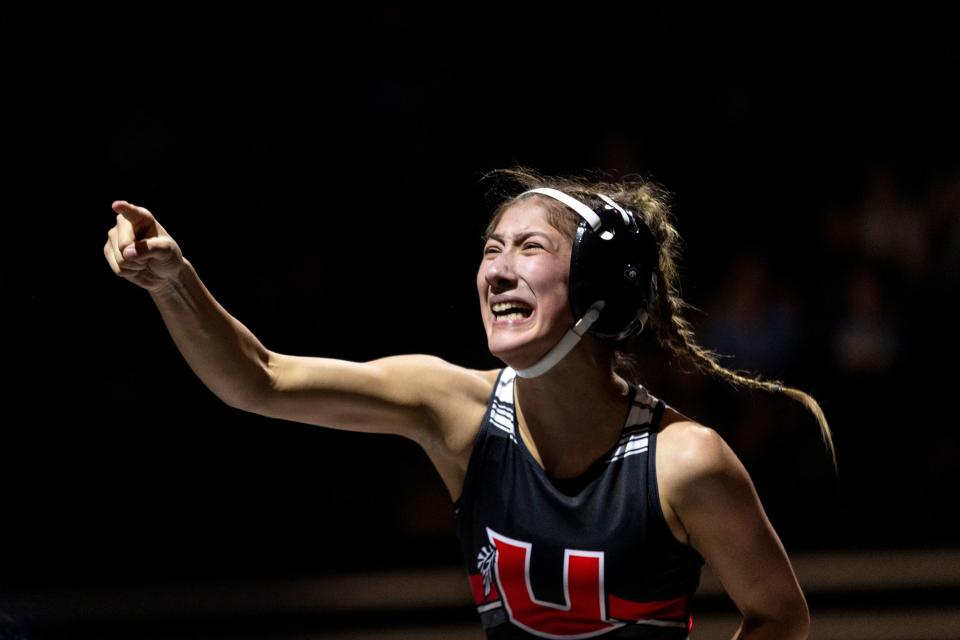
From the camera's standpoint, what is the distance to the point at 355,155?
5.89 meters

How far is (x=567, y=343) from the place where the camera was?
97.0 inches

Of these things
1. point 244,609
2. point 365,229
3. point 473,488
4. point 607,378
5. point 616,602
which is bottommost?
point 244,609

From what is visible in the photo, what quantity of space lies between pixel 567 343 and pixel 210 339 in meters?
0.67

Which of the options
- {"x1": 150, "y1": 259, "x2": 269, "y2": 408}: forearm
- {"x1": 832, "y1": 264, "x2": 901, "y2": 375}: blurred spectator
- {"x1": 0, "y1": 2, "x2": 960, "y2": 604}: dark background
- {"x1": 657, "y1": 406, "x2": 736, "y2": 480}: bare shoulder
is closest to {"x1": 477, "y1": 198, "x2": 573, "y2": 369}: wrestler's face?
{"x1": 657, "y1": 406, "x2": 736, "y2": 480}: bare shoulder

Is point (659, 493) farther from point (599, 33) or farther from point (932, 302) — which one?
point (599, 33)

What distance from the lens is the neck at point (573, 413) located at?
250 cm

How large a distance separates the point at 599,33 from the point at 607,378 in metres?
4.21

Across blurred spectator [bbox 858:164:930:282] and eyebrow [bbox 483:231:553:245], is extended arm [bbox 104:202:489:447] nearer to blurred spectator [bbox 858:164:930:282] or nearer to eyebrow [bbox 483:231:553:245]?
eyebrow [bbox 483:231:553:245]

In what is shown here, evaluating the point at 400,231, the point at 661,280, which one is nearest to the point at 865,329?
the point at 400,231

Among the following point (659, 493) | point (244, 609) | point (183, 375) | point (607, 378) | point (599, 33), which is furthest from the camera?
point (599, 33)

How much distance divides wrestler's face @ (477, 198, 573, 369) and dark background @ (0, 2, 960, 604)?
249cm

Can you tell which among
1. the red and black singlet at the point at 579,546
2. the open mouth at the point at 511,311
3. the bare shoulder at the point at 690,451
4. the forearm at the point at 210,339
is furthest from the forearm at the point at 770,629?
the forearm at the point at 210,339

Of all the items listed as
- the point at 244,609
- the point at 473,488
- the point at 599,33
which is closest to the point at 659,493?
the point at 473,488

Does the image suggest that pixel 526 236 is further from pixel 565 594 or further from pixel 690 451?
pixel 565 594
